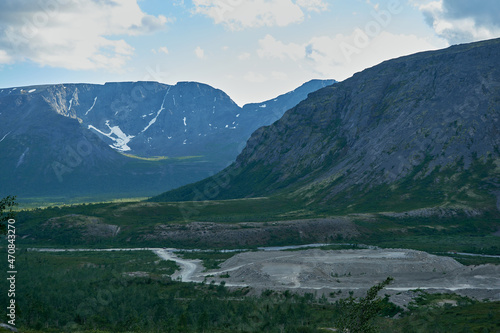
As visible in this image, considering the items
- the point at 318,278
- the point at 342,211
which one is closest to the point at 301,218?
the point at 342,211

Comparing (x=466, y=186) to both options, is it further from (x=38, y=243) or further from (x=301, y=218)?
(x=38, y=243)

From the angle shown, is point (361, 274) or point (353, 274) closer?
point (361, 274)

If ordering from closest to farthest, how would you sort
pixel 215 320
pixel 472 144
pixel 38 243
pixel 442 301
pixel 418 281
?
1. pixel 215 320
2. pixel 442 301
3. pixel 418 281
4. pixel 38 243
5. pixel 472 144

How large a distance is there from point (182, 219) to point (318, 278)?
93546mm

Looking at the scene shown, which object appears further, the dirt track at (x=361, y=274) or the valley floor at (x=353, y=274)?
the dirt track at (x=361, y=274)

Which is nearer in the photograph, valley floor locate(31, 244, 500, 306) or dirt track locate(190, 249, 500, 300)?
valley floor locate(31, 244, 500, 306)

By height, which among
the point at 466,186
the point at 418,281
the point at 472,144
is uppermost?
the point at 472,144

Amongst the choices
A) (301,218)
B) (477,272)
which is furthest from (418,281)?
(301,218)

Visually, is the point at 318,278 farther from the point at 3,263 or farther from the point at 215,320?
the point at 3,263

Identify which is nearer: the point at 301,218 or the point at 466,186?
the point at 301,218

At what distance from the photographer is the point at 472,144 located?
17875cm

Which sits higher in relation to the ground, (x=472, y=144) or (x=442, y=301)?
(x=472, y=144)

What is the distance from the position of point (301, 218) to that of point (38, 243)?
280ft

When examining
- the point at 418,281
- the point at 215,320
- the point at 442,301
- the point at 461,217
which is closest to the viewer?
the point at 215,320
